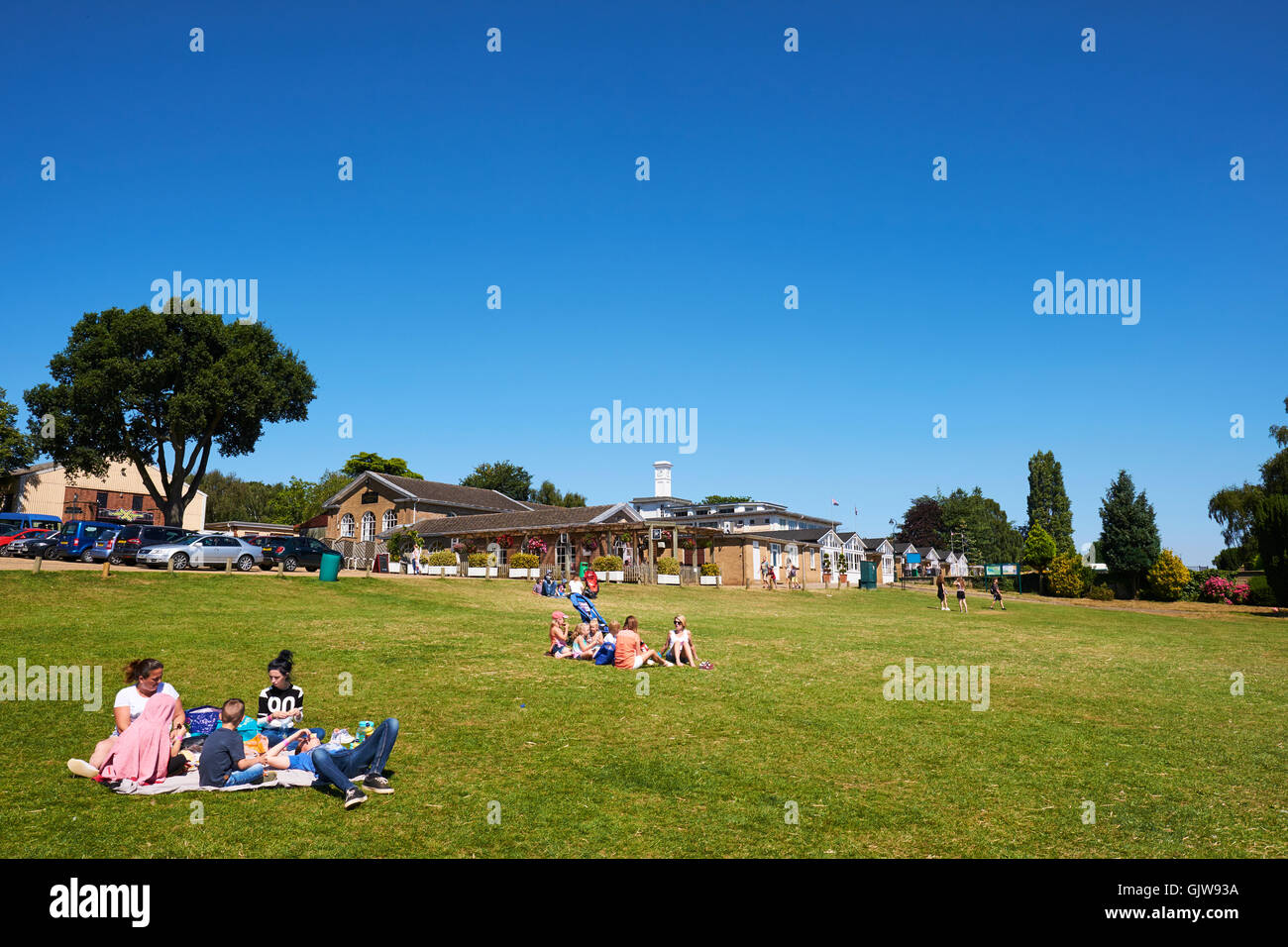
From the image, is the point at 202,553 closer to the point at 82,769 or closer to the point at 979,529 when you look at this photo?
the point at 82,769

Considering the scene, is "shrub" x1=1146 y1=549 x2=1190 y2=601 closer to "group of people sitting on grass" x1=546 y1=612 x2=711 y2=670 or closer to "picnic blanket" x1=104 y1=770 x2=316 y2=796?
"group of people sitting on grass" x1=546 y1=612 x2=711 y2=670

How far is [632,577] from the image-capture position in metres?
41.6

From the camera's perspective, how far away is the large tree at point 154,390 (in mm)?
44188

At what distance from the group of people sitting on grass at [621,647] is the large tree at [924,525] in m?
95.3

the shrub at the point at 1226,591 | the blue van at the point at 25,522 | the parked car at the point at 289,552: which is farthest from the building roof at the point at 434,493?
the shrub at the point at 1226,591

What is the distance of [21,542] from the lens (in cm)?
3388

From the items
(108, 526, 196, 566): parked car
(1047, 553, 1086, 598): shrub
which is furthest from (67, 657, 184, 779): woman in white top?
(1047, 553, 1086, 598): shrub

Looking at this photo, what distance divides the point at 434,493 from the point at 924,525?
71403 mm

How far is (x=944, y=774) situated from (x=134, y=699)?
8448mm
